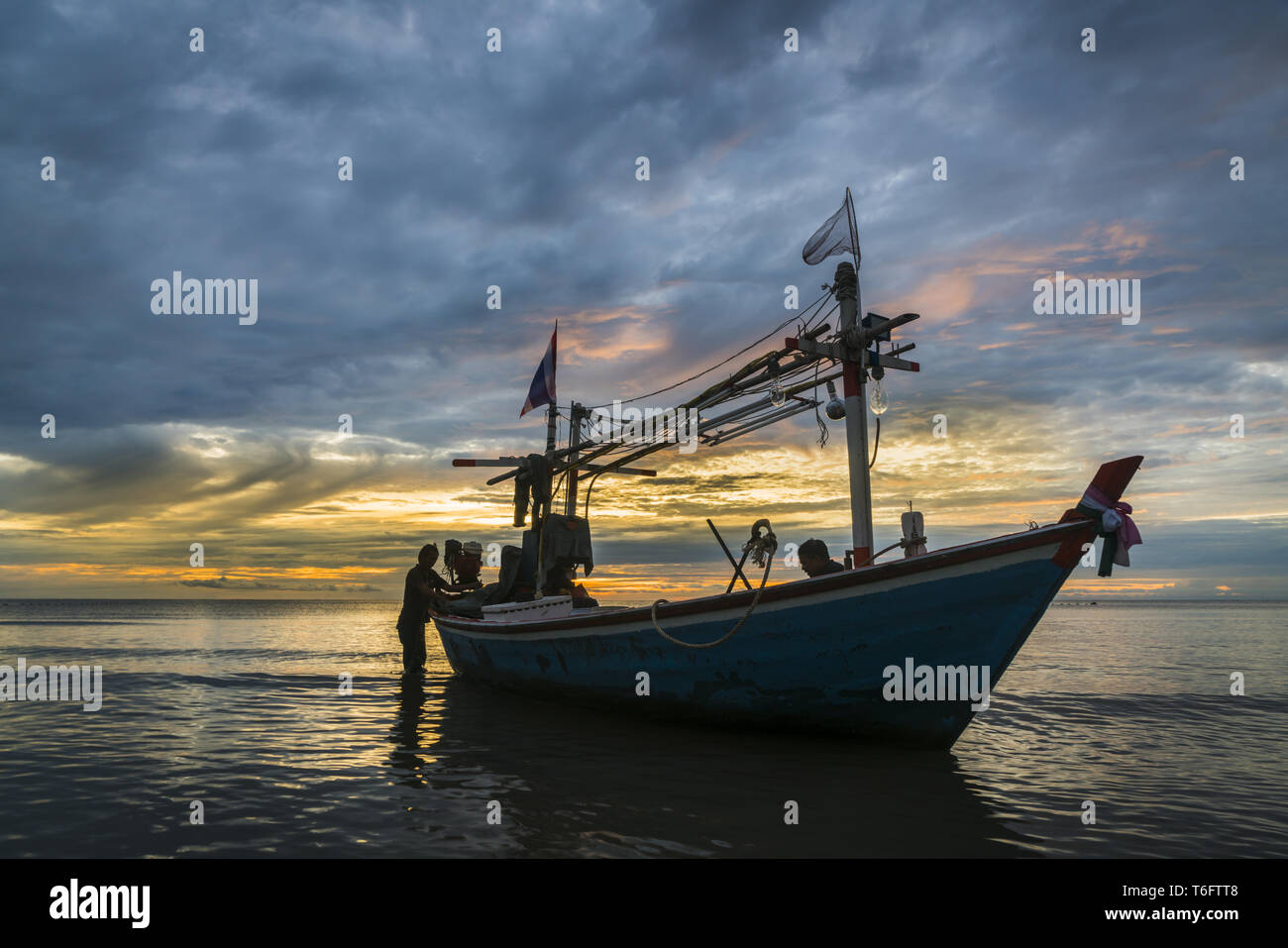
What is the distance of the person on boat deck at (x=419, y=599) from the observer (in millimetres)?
14539

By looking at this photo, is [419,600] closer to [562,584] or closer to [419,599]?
[419,599]

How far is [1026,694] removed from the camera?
14875 millimetres

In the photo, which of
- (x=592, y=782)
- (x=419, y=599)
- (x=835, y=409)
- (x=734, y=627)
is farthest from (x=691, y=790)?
(x=419, y=599)

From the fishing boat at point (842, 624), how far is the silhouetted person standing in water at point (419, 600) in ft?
7.78

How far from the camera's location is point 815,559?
8828 mm

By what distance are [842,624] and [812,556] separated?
1.51m

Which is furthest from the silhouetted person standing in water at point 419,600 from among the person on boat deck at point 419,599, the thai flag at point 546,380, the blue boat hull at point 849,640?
the blue boat hull at point 849,640

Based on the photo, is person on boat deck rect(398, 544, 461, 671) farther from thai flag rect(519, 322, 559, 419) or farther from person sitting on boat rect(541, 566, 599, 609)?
thai flag rect(519, 322, 559, 419)

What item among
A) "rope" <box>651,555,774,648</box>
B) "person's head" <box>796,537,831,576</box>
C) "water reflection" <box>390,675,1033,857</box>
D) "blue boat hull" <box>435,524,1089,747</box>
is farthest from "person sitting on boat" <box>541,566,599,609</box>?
"person's head" <box>796,537,831,576</box>

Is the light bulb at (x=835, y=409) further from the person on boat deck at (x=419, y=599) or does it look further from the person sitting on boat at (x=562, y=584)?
the person on boat deck at (x=419, y=599)
